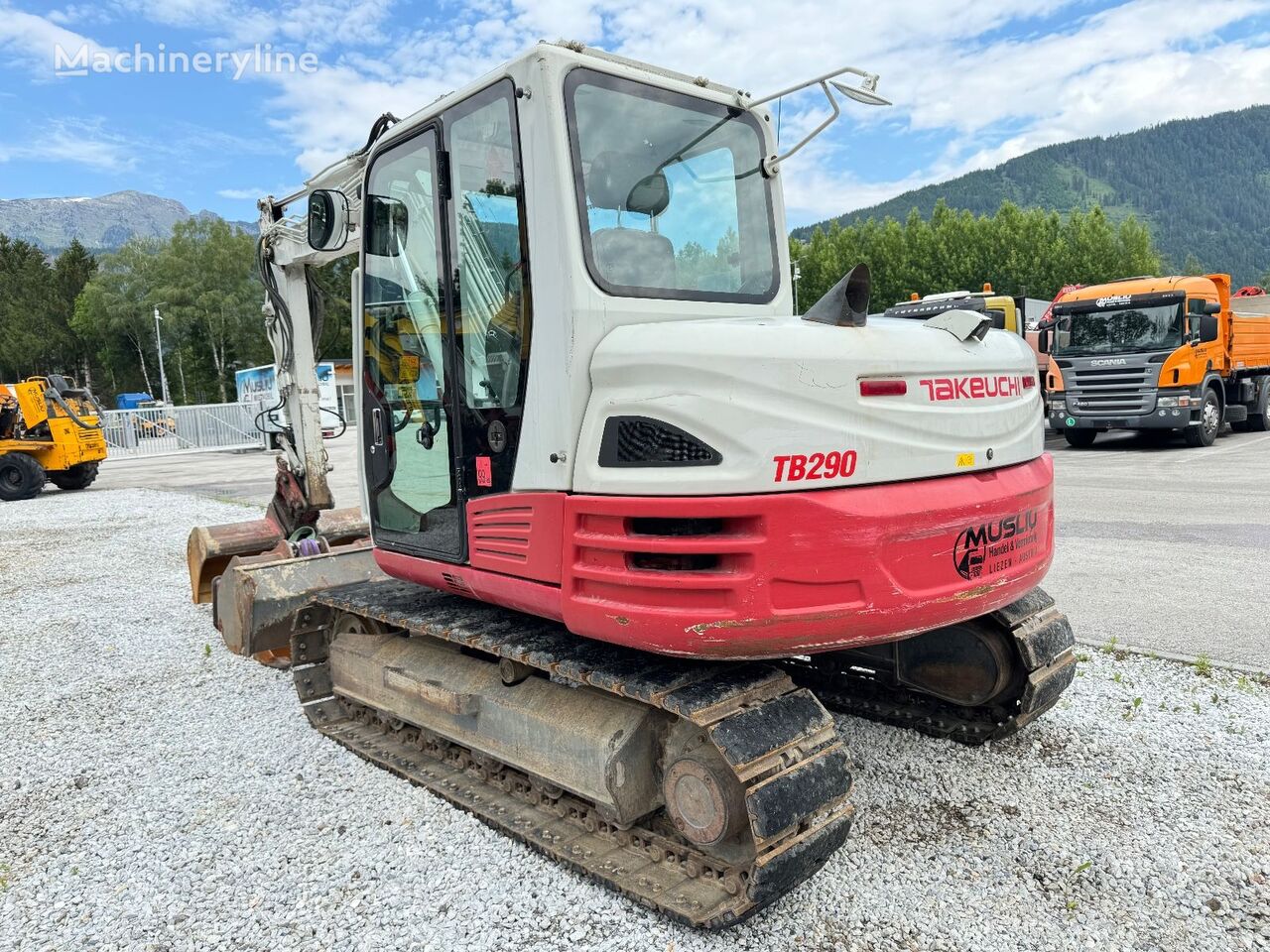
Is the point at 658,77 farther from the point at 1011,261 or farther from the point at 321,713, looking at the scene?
the point at 1011,261

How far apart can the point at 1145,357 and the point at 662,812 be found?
1576 centimetres

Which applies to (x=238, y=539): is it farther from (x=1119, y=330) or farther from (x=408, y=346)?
(x=1119, y=330)

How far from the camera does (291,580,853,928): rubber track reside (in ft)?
Result: 9.31

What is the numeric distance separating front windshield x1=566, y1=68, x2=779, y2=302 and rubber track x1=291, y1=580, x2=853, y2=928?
1408 millimetres

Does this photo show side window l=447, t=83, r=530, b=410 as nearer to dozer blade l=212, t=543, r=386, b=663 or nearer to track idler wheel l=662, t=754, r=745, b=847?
track idler wheel l=662, t=754, r=745, b=847

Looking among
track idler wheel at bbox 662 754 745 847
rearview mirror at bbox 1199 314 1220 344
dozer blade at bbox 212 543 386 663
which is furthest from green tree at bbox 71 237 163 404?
track idler wheel at bbox 662 754 745 847

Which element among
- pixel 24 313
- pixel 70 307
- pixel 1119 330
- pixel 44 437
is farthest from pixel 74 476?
pixel 70 307

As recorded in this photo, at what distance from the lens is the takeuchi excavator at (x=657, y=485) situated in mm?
2859

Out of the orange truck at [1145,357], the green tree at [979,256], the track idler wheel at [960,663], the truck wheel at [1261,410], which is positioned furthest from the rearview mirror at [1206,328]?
the green tree at [979,256]

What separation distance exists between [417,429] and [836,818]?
7.94ft

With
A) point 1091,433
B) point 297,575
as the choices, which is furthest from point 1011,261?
point 297,575

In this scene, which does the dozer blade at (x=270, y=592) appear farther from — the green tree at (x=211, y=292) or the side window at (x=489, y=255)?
the green tree at (x=211, y=292)

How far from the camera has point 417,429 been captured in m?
4.05

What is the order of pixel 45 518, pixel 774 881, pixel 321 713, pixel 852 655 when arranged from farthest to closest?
pixel 45 518 < pixel 321 713 < pixel 852 655 < pixel 774 881
